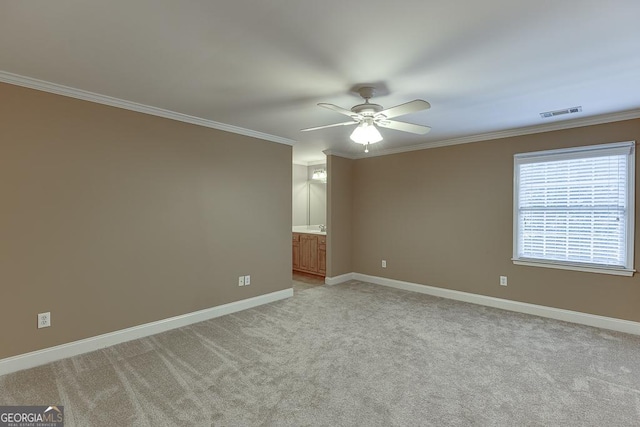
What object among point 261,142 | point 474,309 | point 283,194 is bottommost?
point 474,309

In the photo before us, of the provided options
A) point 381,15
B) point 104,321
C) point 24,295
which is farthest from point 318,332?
point 381,15

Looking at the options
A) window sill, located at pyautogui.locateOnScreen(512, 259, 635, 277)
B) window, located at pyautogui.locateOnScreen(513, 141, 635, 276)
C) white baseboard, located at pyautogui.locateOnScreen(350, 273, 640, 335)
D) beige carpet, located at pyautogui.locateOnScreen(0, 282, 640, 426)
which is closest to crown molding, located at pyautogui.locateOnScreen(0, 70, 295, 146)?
beige carpet, located at pyautogui.locateOnScreen(0, 282, 640, 426)

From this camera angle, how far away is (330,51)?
2.13 meters

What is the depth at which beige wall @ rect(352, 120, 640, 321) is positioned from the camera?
12.0 ft

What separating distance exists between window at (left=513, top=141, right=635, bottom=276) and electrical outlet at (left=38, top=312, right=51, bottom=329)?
17.2ft

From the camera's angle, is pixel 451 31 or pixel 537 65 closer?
pixel 451 31

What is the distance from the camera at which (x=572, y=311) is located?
3795 millimetres

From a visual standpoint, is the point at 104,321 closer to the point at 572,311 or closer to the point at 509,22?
the point at 509,22

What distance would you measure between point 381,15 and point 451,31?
48 cm

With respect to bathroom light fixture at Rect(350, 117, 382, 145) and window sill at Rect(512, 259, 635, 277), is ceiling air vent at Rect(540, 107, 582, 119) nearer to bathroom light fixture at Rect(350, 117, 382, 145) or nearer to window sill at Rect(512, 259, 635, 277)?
window sill at Rect(512, 259, 635, 277)

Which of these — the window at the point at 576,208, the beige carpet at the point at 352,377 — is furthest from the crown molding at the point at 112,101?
the window at the point at 576,208

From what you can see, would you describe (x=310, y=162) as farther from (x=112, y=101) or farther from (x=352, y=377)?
(x=352, y=377)

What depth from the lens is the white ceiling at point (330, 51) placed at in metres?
1.71

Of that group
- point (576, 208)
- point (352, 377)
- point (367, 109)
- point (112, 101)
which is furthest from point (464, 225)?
point (112, 101)
